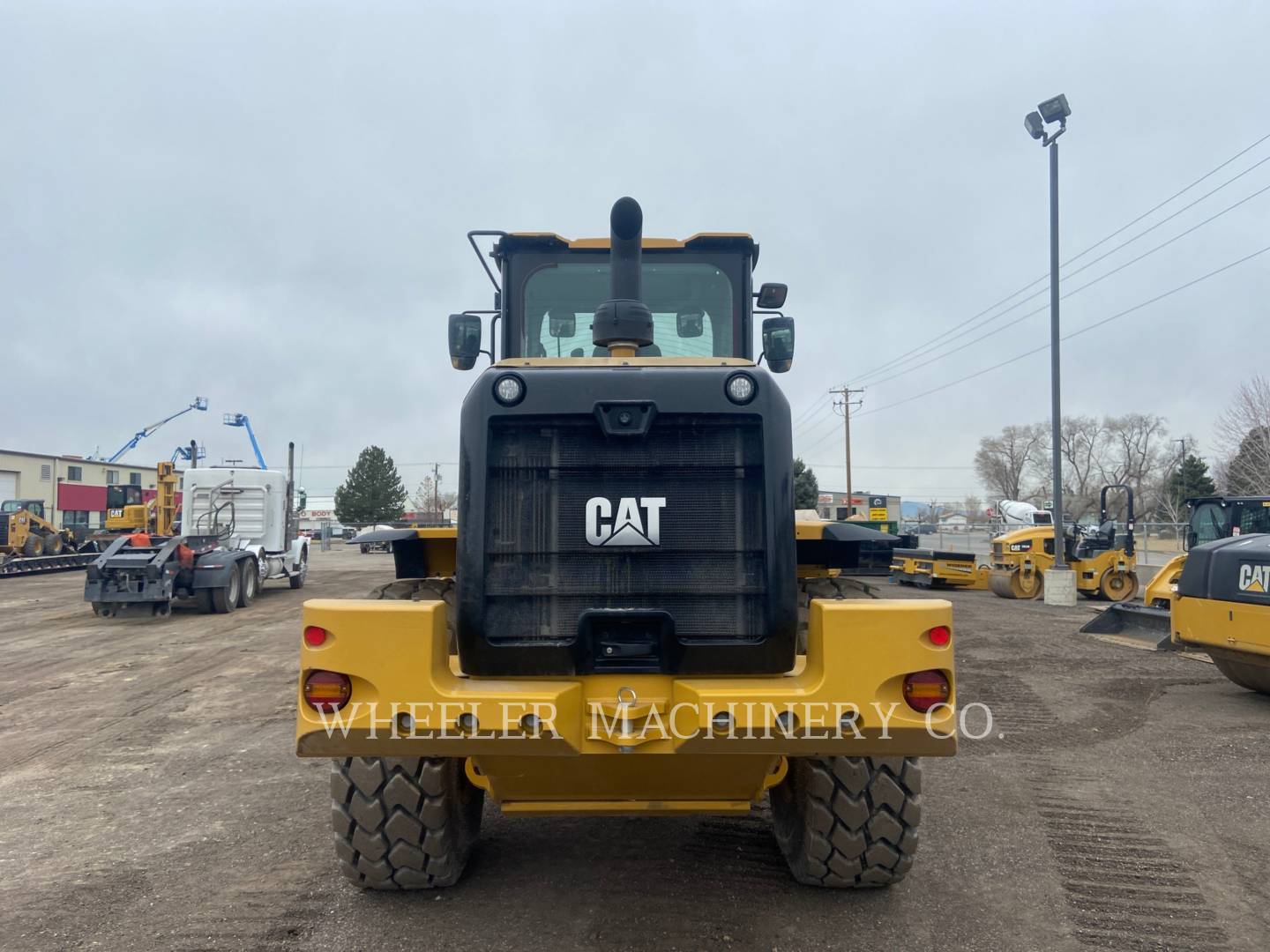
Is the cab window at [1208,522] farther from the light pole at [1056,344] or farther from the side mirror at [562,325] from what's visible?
the side mirror at [562,325]

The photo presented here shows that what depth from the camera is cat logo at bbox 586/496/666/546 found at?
2.97 m

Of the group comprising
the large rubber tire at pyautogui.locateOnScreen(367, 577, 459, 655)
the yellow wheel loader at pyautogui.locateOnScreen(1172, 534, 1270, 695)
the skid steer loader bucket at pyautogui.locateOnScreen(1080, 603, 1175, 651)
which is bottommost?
the skid steer loader bucket at pyautogui.locateOnScreen(1080, 603, 1175, 651)

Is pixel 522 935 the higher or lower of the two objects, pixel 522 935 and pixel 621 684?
the lower

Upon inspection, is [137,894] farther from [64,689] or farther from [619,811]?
[64,689]

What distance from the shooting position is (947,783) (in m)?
4.96

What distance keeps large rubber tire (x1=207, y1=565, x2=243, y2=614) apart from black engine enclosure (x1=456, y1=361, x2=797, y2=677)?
43.9 ft

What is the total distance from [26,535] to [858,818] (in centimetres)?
3179

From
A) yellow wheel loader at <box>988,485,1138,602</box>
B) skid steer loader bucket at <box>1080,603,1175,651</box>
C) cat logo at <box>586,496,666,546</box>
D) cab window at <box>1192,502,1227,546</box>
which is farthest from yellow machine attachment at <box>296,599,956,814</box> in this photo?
yellow wheel loader at <box>988,485,1138,602</box>

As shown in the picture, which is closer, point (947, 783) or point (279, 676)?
point (947, 783)

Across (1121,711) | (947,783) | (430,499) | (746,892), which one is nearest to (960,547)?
(1121,711)

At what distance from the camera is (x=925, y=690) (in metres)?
2.79

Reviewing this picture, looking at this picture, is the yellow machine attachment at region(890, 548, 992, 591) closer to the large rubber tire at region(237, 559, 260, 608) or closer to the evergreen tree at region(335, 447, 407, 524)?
the large rubber tire at region(237, 559, 260, 608)

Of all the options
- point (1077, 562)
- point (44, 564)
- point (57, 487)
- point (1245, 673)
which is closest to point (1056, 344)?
point (1077, 562)

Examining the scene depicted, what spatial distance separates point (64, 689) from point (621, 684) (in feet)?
24.9
